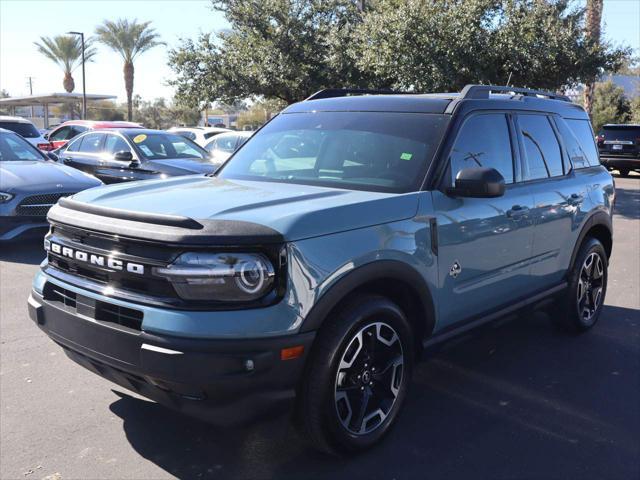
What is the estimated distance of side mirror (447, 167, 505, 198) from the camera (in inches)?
143

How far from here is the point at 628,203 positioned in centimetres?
1512

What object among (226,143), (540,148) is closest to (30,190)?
(540,148)

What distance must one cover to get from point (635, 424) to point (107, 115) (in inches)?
2629

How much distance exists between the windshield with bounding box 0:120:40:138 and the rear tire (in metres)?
14.1

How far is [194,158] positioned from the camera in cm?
1169

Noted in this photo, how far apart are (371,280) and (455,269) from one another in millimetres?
770

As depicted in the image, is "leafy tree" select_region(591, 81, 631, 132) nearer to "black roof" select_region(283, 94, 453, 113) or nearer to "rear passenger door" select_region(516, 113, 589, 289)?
"rear passenger door" select_region(516, 113, 589, 289)

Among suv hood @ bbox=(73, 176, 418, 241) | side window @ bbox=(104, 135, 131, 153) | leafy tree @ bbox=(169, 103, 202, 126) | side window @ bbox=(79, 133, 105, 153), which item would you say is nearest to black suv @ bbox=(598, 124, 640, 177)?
side window @ bbox=(104, 135, 131, 153)

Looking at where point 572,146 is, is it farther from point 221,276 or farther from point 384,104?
point 221,276

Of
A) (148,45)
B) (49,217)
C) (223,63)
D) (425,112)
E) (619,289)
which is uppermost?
(148,45)

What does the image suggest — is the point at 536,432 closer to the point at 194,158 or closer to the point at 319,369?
the point at 319,369

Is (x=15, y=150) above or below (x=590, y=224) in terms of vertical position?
Result: above

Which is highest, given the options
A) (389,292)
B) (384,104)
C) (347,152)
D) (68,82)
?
(68,82)

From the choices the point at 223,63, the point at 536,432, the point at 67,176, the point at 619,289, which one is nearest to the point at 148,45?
the point at 223,63
